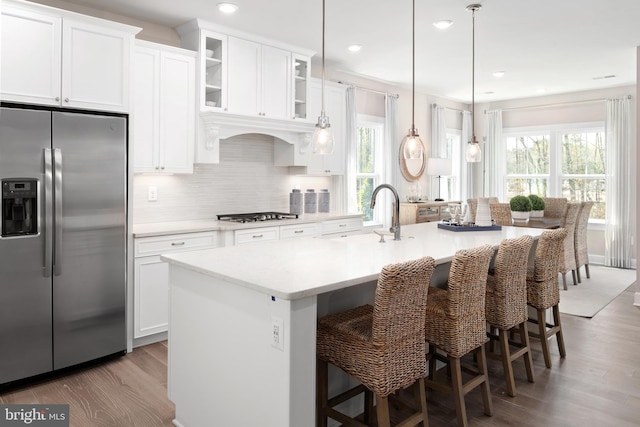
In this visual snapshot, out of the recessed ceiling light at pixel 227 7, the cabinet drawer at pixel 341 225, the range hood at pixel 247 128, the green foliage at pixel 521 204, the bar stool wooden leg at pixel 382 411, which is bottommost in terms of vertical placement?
the bar stool wooden leg at pixel 382 411

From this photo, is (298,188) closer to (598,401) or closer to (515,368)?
(515,368)

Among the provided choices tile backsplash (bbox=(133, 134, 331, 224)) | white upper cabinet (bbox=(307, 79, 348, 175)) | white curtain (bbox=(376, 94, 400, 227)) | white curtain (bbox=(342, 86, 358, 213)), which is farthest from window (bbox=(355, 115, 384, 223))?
tile backsplash (bbox=(133, 134, 331, 224))

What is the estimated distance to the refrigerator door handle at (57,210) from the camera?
3.05 m

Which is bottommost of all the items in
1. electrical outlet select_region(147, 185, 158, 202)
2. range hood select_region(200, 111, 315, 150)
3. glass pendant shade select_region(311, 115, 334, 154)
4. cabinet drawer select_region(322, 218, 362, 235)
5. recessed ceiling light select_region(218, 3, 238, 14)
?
cabinet drawer select_region(322, 218, 362, 235)

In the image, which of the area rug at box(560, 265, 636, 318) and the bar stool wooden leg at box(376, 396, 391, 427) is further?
the area rug at box(560, 265, 636, 318)

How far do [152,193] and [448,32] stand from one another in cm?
313

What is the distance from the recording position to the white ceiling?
3768 millimetres

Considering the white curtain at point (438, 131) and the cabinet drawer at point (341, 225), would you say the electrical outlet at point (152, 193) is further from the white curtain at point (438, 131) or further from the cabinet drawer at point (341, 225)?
the white curtain at point (438, 131)

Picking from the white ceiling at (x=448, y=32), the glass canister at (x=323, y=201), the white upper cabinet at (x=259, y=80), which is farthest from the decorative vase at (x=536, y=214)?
the white upper cabinet at (x=259, y=80)

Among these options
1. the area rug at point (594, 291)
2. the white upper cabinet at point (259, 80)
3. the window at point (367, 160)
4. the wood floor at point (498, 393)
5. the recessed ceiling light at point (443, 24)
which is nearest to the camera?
the wood floor at point (498, 393)

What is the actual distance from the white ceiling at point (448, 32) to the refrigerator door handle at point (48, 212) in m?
1.51

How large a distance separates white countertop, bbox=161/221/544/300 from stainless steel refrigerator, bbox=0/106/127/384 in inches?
41.8

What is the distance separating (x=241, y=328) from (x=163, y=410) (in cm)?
107

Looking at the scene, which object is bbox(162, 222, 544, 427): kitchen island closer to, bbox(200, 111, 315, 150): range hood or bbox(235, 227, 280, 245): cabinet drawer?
bbox(235, 227, 280, 245): cabinet drawer
